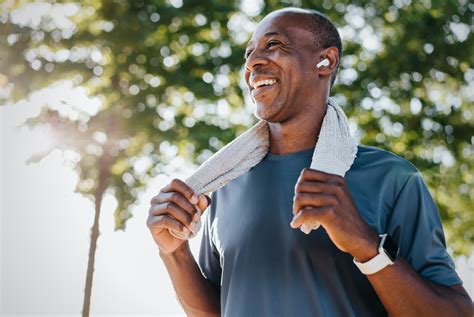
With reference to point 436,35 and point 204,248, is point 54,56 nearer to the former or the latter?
point 436,35

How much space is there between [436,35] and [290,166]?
27.1ft

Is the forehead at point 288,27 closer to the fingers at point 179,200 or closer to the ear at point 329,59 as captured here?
the ear at point 329,59

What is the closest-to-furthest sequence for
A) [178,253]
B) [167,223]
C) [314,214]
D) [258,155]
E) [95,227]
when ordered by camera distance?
[314,214]
[167,223]
[178,253]
[258,155]
[95,227]

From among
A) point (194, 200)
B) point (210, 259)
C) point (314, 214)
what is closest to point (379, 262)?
point (314, 214)

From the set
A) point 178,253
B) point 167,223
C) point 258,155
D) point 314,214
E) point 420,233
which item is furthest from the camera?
point 258,155

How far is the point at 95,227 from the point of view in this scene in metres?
8.42

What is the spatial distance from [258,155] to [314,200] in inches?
27.5

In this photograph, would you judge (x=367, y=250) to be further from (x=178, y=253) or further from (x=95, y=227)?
(x=95, y=227)

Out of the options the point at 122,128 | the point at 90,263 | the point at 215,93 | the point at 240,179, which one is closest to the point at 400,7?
the point at 215,93

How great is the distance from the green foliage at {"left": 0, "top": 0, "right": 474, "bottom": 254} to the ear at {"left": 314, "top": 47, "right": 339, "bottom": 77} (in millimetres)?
6216

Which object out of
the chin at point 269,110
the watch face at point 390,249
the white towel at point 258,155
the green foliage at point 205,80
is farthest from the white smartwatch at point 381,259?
the green foliage at point 205,80

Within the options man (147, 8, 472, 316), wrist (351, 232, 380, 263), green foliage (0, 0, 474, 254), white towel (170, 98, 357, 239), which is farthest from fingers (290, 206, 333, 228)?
green foliage (0, 0, 474, 254)

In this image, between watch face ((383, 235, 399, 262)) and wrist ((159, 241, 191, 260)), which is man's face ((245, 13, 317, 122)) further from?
watch face ((383, 235, 399, 262))

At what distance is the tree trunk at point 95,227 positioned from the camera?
828 centimetres
